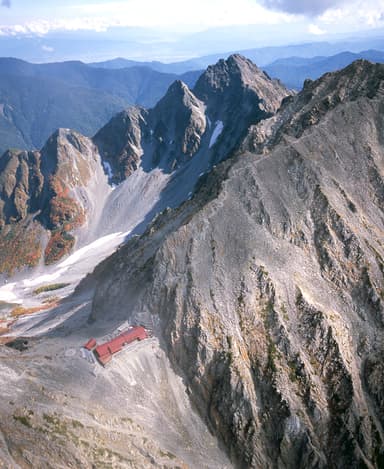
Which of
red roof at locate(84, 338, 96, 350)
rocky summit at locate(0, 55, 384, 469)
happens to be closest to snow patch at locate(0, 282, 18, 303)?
rocky summit at locate(0, 55, 384, 469)

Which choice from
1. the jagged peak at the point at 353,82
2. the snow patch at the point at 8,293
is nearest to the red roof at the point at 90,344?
the jagged peak at the point at 353,82

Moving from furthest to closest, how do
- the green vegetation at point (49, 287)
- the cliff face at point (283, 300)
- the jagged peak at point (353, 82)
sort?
the green vegetation at point (49, 287)
the jagged peak at point (353, 82)
the cliff face at point (283, 300)

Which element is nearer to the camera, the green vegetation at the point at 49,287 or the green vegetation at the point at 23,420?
the green vegetation at the point at 23,420

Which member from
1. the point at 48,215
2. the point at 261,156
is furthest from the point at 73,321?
the point at 48,215

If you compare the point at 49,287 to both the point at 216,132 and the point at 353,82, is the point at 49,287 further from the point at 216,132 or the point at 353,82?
the point at 353,82

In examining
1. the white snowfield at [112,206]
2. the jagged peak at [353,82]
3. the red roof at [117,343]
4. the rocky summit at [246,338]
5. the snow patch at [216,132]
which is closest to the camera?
the rocky summit at [246,338]

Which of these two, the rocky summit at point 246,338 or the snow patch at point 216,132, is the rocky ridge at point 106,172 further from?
the rocky summit at point 246,338

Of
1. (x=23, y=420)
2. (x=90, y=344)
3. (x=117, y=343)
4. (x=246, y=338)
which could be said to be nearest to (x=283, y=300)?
(x=246, y=338)
